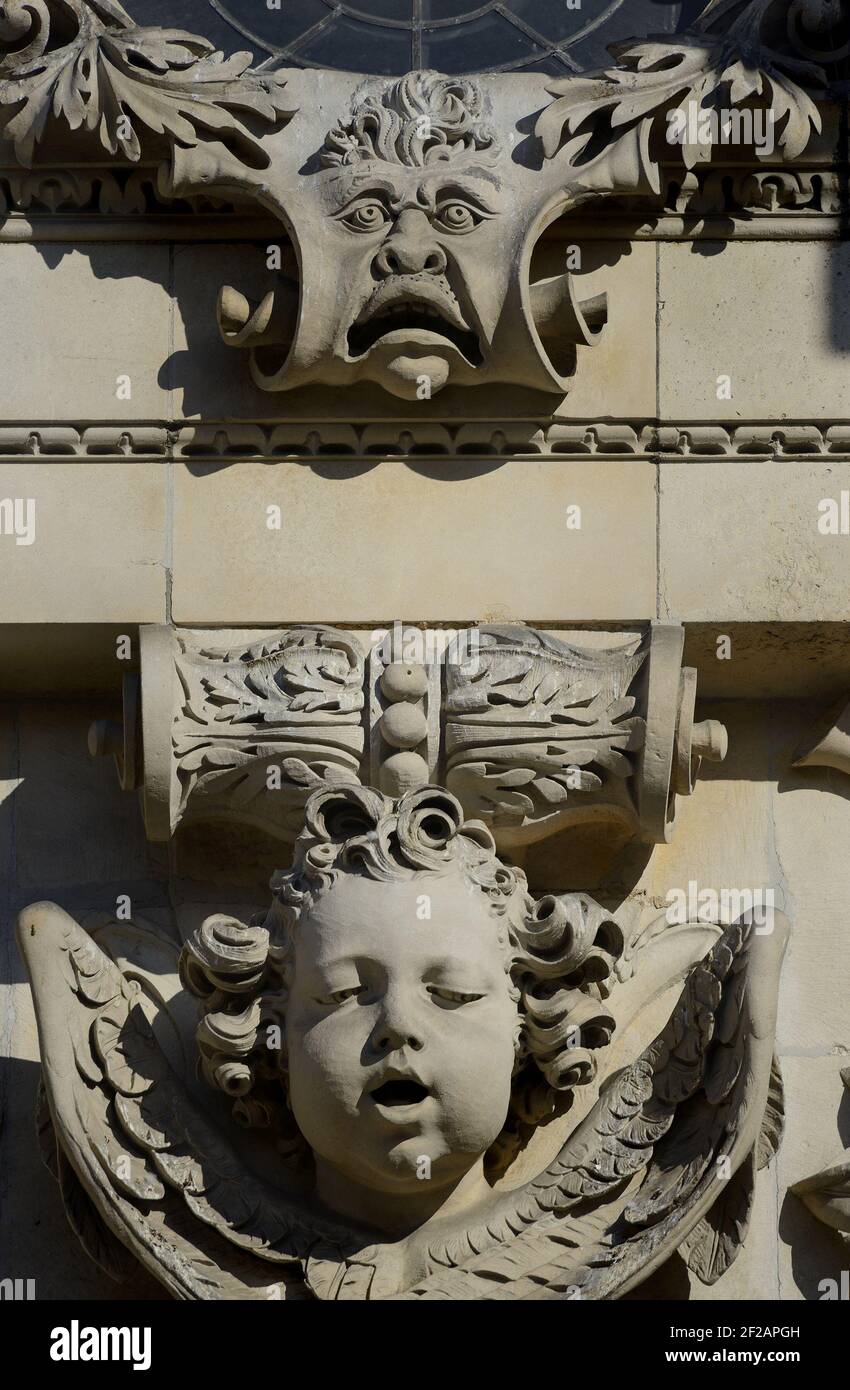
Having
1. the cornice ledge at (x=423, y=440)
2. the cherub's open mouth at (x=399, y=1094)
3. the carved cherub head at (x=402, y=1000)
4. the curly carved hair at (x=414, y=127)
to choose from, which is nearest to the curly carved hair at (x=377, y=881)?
the carved cherub head at (x=402, y=1000)

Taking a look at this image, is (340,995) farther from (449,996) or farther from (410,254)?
(410,254)

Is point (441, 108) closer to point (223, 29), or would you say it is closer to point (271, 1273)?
point (223, 29)

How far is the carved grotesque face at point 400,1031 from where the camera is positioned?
6.51 metres

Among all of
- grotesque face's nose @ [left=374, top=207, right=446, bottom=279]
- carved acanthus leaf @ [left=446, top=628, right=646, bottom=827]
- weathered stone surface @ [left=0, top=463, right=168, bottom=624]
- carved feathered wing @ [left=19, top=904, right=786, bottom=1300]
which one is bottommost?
carved feathered wing @ [left=19, top=904, right=786, bottom=1300]

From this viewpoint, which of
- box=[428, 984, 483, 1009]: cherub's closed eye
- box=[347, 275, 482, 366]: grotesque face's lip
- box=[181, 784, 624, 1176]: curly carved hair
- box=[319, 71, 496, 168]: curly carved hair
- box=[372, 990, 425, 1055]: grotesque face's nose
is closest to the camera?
box=[372, 990, 425, 1055]: grotesque face's nose

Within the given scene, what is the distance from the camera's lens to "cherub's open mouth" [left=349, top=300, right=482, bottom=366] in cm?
723

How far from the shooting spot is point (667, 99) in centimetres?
735

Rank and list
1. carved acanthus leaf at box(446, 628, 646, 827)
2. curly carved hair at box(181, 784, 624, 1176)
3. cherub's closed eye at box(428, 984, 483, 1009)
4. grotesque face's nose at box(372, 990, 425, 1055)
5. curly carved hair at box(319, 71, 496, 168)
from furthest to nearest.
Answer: curly carved hair at box(319, 71, 496, 168), carved acanthus leaf at box(446, 628, 646, 827), curly carved hair at box(181, 784, 624, 1176), cherub's closed eye at box(428, 984, 483, 1009), grotesque face's nose at box(372, 990, 425, 1055)

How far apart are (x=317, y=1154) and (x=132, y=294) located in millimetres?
2209

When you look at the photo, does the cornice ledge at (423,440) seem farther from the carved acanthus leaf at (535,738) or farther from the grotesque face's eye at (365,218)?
the carved acanthus leaf at (535,738)

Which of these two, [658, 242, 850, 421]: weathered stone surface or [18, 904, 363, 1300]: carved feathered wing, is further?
[658, 242, 850, 421]: weathered stone surface

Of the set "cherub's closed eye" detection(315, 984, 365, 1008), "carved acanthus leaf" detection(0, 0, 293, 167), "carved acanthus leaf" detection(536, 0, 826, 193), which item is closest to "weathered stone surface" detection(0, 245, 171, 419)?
"carved acanthus leaf" detection(0, 0, 293, 167)

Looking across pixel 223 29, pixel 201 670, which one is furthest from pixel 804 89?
pixel 201 670

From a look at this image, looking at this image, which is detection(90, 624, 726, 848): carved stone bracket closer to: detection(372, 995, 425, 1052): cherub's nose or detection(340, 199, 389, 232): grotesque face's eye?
detection(372, 995, 425, 1052): cherub's nose
